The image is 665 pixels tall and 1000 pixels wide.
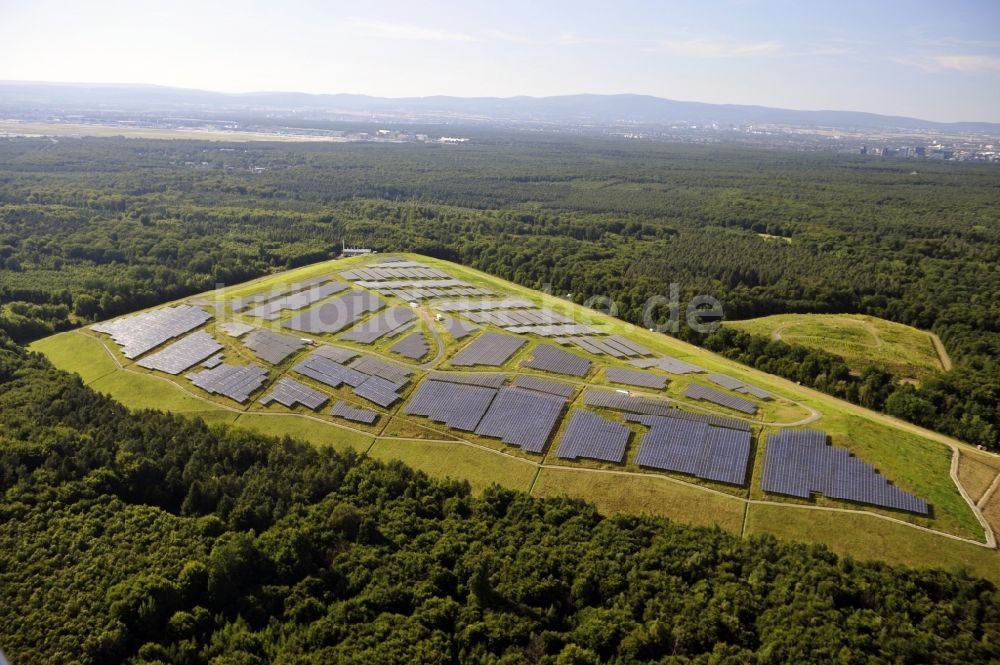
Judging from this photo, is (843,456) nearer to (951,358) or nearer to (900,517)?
(900,517)

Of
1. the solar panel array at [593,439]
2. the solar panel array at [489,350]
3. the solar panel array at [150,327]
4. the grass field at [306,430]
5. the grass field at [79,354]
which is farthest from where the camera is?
the solar panel array at [150,327]

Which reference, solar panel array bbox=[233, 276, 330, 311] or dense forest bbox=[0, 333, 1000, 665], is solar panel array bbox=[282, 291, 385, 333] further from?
dense forest bbox=[0, 333, 1000, 665]

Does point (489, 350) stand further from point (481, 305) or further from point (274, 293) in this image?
point (274, 293)

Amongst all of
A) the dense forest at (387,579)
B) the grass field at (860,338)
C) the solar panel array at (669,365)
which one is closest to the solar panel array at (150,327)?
the dense forest at (387,579)

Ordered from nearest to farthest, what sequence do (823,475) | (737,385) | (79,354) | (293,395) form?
(823,475) < (293,395) < (737,385) < (79,354)

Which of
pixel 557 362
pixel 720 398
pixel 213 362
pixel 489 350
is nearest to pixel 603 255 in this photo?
pixel 489 350

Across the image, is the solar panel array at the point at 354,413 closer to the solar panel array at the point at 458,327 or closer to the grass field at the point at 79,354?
the solar panel array at the point at 458,327

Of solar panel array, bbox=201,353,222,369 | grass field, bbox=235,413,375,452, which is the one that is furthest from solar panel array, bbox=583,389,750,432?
solar panel array, bbox=201,353,222,369
